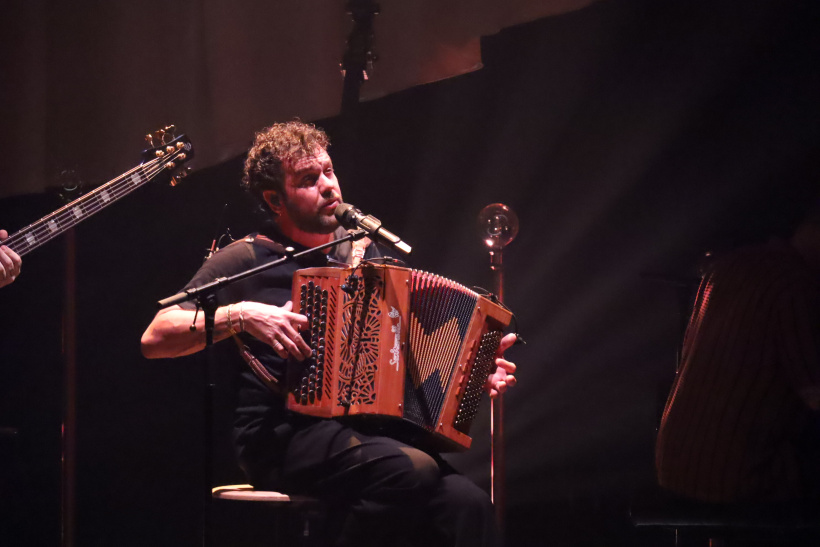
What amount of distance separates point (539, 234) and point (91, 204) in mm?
2298

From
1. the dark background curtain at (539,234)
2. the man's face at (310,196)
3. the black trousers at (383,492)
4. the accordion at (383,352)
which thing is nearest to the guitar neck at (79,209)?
the dark background curtain at (539,234)

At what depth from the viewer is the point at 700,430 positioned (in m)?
2.37

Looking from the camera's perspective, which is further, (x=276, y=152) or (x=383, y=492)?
(x=276, y=152)

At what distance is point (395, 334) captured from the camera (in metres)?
2.44

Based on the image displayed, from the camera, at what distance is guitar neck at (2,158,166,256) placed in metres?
3.26

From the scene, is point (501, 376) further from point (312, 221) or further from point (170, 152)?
point (170, 152)

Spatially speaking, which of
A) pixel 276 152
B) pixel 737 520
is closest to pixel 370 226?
pixel 276 152

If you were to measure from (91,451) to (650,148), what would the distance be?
10.8 ft

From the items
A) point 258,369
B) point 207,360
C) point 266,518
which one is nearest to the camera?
point 207,360

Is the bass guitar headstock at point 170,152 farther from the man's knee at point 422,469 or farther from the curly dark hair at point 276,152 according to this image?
the man's knee at point 422,469

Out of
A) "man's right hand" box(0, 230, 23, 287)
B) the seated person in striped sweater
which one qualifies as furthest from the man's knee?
"man's right hand" box(0, 230, 23, 287)

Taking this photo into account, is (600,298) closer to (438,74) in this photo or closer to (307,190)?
(438,74)

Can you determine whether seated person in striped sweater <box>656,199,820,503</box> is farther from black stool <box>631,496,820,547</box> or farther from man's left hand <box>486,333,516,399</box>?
man's left hand <box>486,333,516,399</box>

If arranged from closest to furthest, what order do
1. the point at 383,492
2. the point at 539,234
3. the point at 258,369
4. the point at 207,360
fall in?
the point at 207,360 → the point at 383,492 → the point at 258,369 → the point at 539,234
